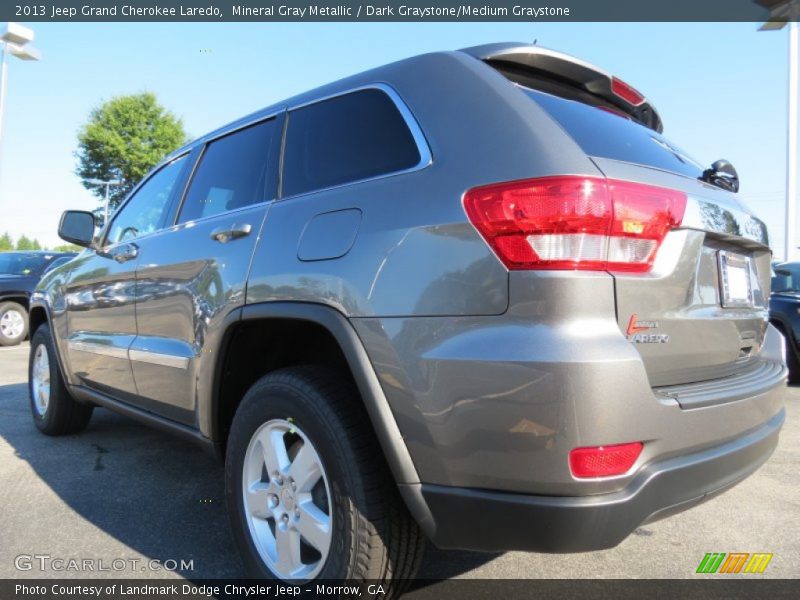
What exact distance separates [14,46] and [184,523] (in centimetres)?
2360

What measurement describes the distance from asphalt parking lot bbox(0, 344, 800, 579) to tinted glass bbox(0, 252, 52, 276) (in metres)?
8.41

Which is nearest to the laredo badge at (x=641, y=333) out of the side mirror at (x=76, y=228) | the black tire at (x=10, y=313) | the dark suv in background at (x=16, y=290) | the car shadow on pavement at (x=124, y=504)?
the car shadow on pavement at (x=124, y=504)

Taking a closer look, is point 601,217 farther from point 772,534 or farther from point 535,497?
point 772,534

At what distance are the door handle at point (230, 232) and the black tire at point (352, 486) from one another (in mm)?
663

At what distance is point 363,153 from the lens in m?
2.05

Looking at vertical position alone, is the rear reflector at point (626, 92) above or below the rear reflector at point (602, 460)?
above

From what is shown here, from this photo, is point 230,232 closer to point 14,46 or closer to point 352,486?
point 352,486

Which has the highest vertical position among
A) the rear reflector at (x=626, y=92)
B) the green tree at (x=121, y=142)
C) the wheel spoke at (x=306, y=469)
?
the green tree at (x=121, y=142)

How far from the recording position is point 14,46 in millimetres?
20250

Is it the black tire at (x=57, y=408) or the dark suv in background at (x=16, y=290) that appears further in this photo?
the dark suv in background at (x=16, y=290)

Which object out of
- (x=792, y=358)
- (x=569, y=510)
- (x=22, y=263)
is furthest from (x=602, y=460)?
(x=22, y=263)

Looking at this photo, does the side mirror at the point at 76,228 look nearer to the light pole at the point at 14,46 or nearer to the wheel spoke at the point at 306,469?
the wheel spoke at the point at 306,469

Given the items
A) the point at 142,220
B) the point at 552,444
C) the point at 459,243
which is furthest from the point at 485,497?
Result: the point at 142,220

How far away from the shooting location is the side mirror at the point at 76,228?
3.86 m
